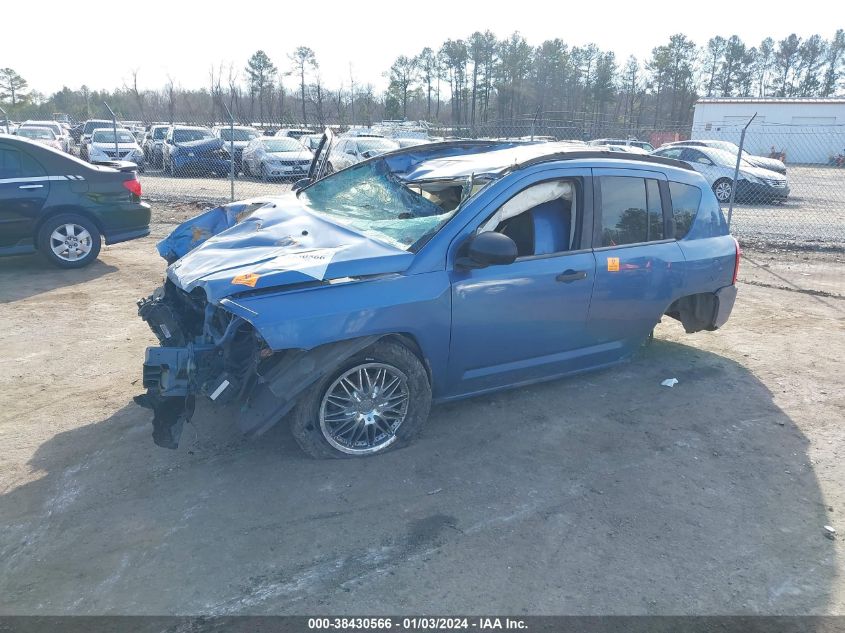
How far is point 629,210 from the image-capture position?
4.78 m

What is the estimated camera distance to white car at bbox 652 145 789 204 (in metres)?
16.9

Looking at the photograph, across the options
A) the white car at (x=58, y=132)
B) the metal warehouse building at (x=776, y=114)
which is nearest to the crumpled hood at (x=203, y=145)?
the white car at (x=58, y=132)

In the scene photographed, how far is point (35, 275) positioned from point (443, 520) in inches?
274

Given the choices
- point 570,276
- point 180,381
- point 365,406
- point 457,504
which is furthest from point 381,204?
point 457,504

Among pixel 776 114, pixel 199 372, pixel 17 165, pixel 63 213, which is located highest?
pixel 776 114

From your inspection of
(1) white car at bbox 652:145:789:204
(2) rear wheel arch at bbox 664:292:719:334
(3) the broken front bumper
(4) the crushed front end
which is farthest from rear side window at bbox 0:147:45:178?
(1) white car at bbox 652:145:789:204

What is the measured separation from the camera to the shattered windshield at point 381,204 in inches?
162

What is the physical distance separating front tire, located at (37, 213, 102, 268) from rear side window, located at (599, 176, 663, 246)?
671 cm

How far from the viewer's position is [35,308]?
665 centimetres

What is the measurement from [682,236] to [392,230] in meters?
2.43

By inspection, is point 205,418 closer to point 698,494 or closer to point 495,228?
point 495,228

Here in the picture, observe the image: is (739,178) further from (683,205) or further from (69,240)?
(69,240)

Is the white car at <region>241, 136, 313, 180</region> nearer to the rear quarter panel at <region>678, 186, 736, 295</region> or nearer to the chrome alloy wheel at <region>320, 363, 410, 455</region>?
the rear quarter panel at <region>678, 186, 736, 295</region>

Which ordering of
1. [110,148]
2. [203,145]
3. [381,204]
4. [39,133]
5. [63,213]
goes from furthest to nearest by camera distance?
[39,133], [110,148], [203,145], [63,213], [381,204]
